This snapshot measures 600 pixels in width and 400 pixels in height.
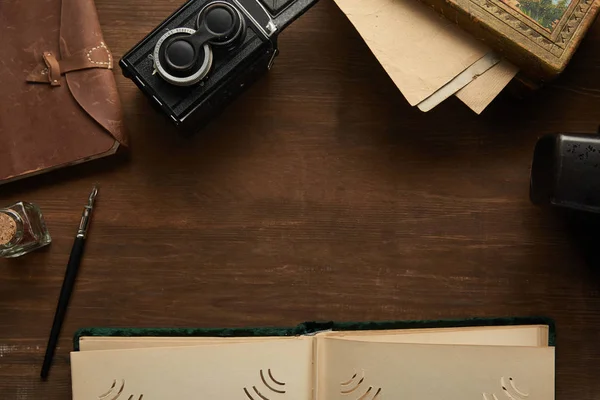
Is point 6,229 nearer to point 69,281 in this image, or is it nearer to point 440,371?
point 69,281

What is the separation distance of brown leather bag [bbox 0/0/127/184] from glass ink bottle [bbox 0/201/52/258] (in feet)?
0.17

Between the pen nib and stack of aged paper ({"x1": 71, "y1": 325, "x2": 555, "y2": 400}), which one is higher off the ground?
Result: the pen nib

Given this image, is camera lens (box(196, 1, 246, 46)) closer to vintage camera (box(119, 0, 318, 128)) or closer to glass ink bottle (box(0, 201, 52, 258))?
vintage camera (box(119, 0, 318, 128))

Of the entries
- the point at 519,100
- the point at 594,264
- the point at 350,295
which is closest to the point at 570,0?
the point at 519,100

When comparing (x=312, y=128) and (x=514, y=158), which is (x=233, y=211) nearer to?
(x=312, y=128)

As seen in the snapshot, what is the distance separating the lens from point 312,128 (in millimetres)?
957

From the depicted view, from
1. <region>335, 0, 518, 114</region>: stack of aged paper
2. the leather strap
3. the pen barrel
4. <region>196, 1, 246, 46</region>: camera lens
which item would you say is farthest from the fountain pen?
<region>335, 0, 518, 114</region>: stack of aged paper

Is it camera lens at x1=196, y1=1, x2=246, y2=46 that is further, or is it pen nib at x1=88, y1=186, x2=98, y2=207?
pen nib at x1=88, y1=186, x2=98, y2=207

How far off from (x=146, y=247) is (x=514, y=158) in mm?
560

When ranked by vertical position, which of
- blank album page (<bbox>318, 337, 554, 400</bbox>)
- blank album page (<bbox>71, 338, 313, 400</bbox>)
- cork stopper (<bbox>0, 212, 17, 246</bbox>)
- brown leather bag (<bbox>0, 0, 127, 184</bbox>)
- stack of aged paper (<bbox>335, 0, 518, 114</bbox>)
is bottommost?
blank album page (<bbox>71, 338, 313, 400</bbox>)

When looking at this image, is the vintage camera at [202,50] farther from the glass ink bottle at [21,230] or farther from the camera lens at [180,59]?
the glass ink bottle at [21,230]

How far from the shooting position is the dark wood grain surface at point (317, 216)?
0.93 metres

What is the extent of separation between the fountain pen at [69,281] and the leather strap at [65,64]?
0.57 ft

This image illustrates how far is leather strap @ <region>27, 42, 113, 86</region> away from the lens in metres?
0.91
